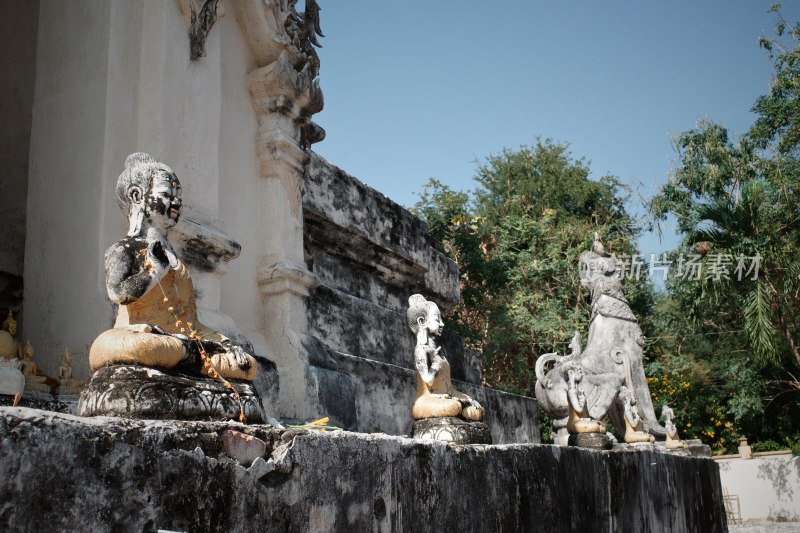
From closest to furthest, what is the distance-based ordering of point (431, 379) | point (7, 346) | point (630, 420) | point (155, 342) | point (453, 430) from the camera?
point (155, 342) → point (7, 346) → point (453, 430) → point (431, 379) → point (630, 420)

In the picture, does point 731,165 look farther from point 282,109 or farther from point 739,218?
point 282,109

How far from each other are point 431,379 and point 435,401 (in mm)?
214

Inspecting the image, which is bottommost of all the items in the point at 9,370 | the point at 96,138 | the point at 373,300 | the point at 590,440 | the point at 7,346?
the point at 590,440

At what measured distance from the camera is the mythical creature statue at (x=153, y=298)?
2725 mm

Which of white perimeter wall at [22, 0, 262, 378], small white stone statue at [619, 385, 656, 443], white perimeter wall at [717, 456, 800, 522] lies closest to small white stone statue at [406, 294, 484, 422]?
white perimeter wall at [22, 0, 262, 378]

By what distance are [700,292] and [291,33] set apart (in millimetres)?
11227

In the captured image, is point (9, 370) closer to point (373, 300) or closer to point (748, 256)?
point (373, 300)

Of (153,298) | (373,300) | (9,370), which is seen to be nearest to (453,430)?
(153,298)

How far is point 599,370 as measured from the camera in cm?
851

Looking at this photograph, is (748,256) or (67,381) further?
(748,256)

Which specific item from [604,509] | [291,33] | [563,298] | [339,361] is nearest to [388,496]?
[604,509]

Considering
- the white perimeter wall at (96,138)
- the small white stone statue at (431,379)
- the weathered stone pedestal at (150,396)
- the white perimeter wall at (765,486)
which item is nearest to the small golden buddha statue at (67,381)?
the white perimeter wall at (96,138)

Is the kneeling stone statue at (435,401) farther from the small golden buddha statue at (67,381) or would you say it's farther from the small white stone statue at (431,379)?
the small golden buddha statue at (67,381)

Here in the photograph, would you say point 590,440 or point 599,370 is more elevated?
point 599,370
